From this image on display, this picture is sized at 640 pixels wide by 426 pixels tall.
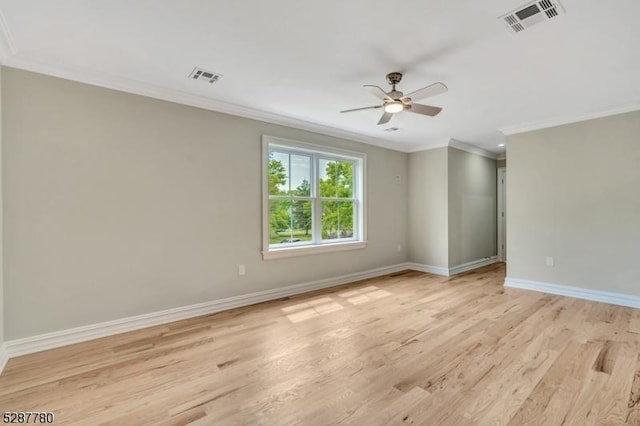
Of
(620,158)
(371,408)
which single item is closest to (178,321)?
(371,408)

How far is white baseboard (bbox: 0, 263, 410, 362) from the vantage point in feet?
8.42

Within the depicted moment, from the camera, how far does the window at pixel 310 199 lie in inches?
165

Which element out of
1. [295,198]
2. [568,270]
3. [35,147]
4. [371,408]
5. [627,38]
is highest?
[627,38]

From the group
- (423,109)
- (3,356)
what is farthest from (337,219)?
(3,356)

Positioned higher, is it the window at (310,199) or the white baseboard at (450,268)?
the window at (310,199)

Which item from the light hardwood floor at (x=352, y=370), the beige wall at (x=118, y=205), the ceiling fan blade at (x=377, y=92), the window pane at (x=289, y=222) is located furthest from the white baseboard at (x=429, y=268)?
the ceiling fan blade at (x=377, y=92)

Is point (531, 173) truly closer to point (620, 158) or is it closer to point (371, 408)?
point (620, 158)

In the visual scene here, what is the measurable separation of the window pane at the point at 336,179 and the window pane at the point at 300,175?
0.25 meters

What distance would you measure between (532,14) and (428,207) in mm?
4009

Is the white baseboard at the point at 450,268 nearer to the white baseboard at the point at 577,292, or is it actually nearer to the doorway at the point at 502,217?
the doorway at the point at 502,217

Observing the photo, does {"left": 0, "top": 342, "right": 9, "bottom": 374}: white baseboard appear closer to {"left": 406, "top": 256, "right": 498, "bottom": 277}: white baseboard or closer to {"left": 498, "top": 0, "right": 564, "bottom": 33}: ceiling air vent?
{"left": 498, "top": 0, "right": 564, "bottom": 33}: ceiling air vent

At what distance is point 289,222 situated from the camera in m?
4.42

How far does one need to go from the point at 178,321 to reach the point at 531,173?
17.2 ft

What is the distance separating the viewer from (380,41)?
2.29 meters
